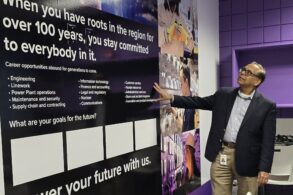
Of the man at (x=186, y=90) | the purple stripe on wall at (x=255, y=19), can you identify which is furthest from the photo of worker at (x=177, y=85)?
the purple stripe on wall at (x=255, y=19)

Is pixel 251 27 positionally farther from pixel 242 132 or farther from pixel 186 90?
pixel 242 132

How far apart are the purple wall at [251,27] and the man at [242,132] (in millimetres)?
1189

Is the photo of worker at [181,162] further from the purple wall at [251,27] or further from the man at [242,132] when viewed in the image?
the purple wall at [251,27]

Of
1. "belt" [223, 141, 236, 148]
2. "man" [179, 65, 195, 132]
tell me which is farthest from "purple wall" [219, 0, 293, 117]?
"belt" [223, 141, 236, 148]

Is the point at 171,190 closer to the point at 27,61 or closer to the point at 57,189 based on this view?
the point at 57,189

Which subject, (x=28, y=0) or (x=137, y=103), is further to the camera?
(x=137, y=103)

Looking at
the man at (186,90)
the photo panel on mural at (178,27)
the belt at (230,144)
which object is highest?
the photo panel on mural at (178,27)

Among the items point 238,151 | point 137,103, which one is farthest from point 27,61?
point 238,151

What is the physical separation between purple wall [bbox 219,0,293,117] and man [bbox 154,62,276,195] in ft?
3.90

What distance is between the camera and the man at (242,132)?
2359mm

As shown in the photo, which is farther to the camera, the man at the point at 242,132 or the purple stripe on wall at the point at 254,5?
the purple stripe on wall at the point at 254,5

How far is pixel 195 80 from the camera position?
10.4 ft

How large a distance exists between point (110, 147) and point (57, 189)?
1.48 ft

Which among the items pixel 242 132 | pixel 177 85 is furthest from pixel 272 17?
pixel 242 132
